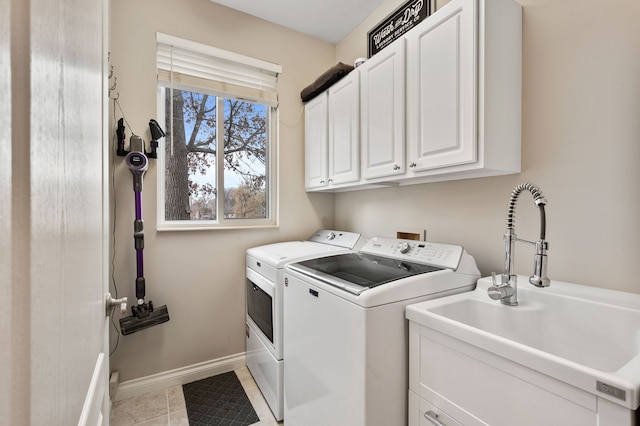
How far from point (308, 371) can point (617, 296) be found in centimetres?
132

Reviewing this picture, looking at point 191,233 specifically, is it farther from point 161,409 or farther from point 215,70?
point 215,70

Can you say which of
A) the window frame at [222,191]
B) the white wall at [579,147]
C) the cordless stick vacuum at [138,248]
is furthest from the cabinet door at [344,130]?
the cordless stick vacuum at [138,248]

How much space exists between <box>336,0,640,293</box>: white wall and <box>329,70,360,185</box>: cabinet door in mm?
808

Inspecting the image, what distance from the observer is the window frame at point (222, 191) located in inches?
86.7

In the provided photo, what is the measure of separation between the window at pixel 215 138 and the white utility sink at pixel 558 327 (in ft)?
5.77

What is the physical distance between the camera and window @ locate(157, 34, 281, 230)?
222 cm

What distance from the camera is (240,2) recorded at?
228 centimetres

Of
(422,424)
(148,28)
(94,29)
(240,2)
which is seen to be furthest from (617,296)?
(148,28)

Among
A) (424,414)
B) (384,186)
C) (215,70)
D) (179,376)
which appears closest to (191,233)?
(179,376)

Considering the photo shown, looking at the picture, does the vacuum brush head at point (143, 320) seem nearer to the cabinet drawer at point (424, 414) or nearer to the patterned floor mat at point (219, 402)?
the patterned floor mat at point (219, 402)

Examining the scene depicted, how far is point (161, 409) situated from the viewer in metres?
1.90

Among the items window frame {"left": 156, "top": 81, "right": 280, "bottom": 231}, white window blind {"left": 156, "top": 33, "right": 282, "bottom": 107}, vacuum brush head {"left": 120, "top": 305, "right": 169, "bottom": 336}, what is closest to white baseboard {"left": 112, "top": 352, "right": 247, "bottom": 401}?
vacuum brush head {"left": 120, "top": 305, "right": 169, "bottom": 336}

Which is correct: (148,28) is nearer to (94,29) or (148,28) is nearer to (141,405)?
(94,29)

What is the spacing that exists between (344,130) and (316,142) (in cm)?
39
